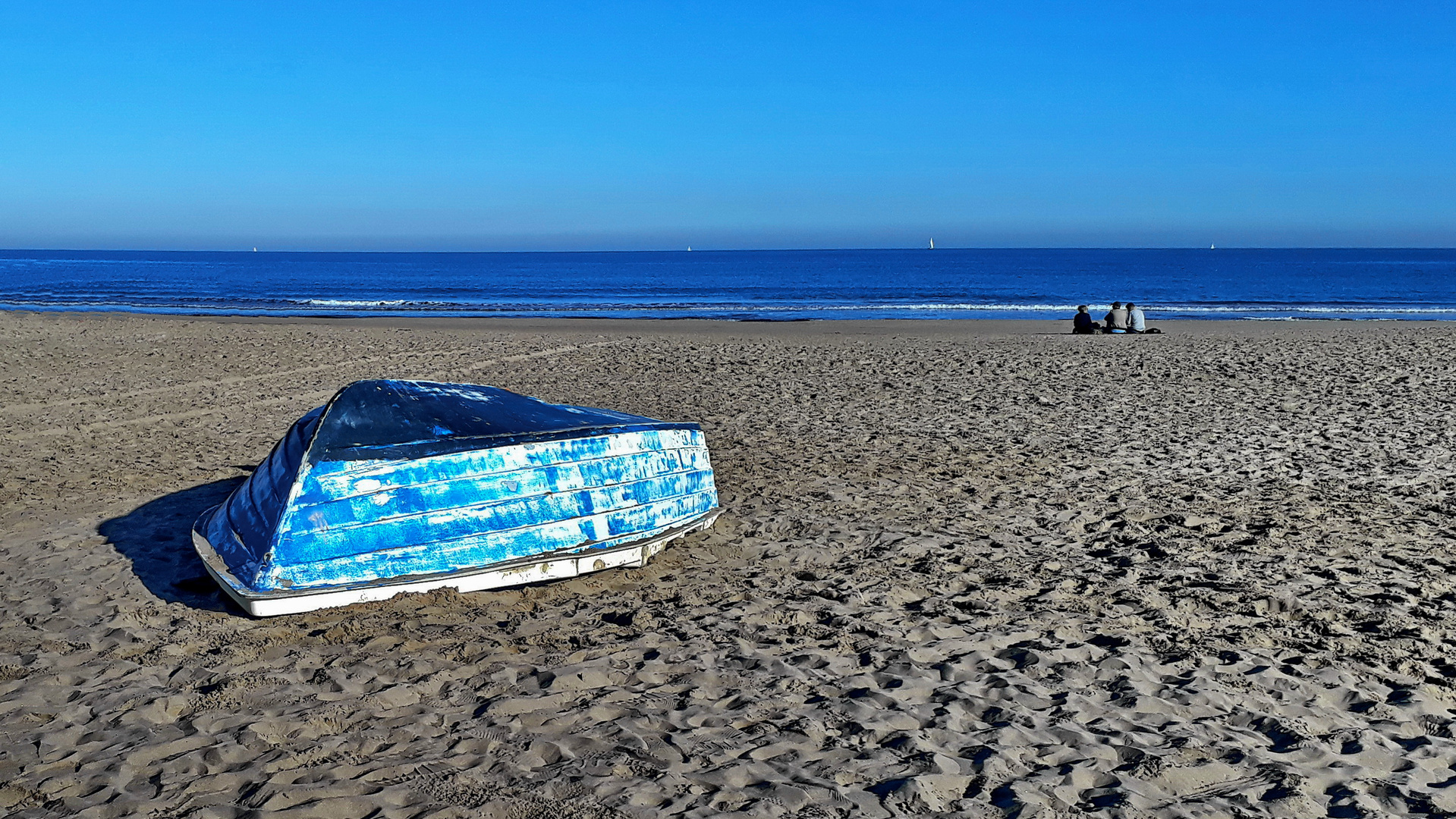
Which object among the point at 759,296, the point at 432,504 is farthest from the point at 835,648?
the point at 759,296

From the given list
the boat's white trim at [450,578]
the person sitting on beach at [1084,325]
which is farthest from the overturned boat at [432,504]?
the person sitting on beach at [1084,325]

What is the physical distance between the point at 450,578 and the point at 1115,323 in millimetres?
19917

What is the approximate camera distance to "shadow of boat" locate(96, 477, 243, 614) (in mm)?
5691

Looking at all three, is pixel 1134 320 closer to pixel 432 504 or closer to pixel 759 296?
pixel 432 504

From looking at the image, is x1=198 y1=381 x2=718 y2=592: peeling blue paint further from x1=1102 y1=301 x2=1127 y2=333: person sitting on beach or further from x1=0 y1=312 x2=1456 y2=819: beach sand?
x1=1102 y1=301 x2=1127 y2=333: person sitting on beach

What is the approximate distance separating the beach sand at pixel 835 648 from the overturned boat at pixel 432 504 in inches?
6.9

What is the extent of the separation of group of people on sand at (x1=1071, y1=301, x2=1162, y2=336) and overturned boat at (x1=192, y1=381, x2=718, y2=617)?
18.0m

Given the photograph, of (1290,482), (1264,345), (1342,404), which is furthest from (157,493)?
(1264,345)

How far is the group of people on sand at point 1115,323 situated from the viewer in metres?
22.6

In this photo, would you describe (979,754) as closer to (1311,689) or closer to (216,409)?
(1311,689)

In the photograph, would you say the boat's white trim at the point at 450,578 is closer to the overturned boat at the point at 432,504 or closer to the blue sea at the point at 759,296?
the overturned boat at the point at 432,504

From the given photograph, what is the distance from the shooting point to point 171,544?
6621 millimetres

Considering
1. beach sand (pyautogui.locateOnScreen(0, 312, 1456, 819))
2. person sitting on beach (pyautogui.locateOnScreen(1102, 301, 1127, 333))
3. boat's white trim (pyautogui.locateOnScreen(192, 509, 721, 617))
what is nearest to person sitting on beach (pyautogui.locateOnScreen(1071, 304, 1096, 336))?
person sitting on beach (pyautogui.locateOnScreen(1102, 301, 1127, 333))

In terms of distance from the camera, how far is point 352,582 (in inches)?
209
